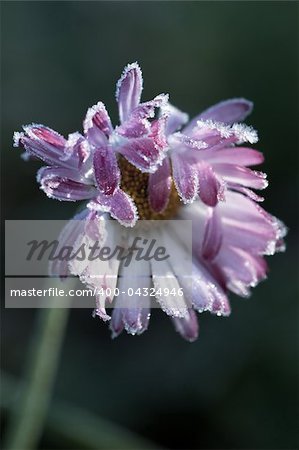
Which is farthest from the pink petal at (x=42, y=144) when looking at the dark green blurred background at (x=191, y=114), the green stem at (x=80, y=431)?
the dark green blurred background at (x=191, y=114)

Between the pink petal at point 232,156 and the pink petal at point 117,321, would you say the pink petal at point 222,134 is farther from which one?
the pink petal at point 117,321

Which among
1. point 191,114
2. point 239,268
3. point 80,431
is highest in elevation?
point 191,114

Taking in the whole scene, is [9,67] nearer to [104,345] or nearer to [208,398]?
[104,345]

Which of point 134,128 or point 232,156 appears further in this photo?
point 232,156

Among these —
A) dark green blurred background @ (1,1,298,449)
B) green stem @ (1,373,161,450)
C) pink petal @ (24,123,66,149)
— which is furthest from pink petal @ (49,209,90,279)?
dark green blurred background @ (1,1,298,449)

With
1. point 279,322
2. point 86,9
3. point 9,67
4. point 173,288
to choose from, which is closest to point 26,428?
point 173,288

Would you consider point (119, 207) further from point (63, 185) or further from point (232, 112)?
point (232, 112)

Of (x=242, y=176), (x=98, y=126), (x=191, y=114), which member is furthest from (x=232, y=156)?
(x=191, y=114)
